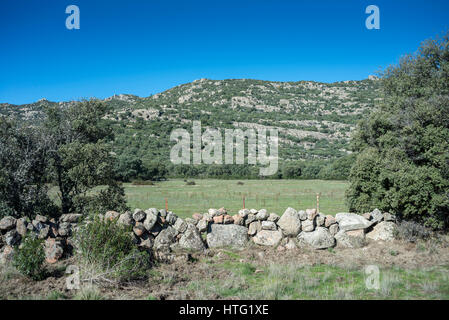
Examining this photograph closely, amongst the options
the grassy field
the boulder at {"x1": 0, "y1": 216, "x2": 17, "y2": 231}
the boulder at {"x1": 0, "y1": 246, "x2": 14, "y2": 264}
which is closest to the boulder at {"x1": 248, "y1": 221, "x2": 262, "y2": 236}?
the boulder at {"x1": 0, "y1": 246, "x2": 14, "y2": 264}

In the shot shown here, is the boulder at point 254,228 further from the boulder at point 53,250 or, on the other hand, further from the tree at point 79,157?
the tree at point 79,157

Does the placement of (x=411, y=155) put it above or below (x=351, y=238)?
above

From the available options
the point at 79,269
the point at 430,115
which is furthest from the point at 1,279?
the point at 430,115

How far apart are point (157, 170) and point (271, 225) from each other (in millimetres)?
40952

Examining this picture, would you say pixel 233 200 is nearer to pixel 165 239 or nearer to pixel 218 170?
pixel 165 239

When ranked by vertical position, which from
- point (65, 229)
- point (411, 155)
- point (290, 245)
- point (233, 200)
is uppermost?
point (411, 155)

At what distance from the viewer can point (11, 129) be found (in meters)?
11.4

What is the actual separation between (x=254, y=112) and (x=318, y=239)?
91.4 meters

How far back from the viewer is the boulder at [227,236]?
9.38m

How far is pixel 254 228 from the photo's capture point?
977 centimetres

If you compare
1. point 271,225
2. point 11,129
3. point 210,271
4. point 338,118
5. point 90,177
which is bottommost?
point 210,271

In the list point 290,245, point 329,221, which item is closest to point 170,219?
point 290,245

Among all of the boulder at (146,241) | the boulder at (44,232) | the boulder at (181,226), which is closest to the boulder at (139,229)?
the boulder at (146,241)
